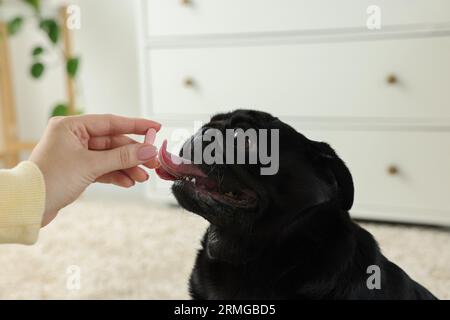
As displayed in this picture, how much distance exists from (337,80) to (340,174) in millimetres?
606

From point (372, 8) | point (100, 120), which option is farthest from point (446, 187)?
point (100, 120)

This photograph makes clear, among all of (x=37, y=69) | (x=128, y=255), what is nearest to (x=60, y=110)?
(x=37, y=69)

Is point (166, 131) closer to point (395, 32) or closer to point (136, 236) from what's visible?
point (136, 236)

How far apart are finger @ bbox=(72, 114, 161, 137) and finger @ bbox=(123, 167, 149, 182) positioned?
0.21 feet

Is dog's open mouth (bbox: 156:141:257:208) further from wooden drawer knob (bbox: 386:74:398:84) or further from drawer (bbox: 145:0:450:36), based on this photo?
wooden drawer knob (bbox: 386:74:398:84)

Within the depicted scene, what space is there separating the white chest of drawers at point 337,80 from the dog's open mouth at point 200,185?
41 centimetres

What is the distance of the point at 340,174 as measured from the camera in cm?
78

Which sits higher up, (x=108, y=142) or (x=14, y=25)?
(x=14, y=25)

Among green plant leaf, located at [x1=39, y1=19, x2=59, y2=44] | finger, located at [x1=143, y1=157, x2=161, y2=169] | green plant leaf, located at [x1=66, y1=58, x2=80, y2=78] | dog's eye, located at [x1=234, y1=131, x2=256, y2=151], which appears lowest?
finger, located at [x1=143, y1=157, x2=161, y2=169]

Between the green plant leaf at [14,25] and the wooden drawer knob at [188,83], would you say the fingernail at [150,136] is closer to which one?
the wooden drawer knob at [188,83]

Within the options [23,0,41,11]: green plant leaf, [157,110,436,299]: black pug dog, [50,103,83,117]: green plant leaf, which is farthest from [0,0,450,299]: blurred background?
[23,0,41,11]: green plant leaf

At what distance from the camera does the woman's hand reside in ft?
2.33

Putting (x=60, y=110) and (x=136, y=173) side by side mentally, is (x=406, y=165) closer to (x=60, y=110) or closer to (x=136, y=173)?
(x=136, y=173)
